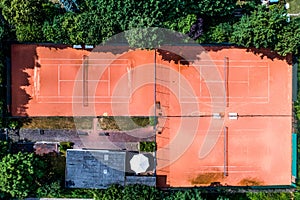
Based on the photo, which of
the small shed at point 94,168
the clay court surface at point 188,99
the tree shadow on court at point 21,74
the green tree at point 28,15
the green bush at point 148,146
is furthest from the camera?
the green bush at point 148,146

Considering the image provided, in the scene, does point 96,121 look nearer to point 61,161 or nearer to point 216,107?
point 61,161

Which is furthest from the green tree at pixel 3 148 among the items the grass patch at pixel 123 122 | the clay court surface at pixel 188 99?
the grass patch at pixel 123 122

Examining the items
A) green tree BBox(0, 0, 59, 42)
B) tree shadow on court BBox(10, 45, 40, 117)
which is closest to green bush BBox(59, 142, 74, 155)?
tree shadow on court BBox(10, 45, 40, 117)

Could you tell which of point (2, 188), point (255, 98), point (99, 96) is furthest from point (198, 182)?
point (2, 188)

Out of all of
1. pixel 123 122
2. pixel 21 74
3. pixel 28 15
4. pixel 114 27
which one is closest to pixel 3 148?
pixel 21 74

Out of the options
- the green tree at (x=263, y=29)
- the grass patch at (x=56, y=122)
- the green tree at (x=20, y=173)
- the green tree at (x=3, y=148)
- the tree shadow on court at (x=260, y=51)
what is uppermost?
the green tree at (x=263, y=29)

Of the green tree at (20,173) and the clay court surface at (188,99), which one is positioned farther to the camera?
the clay court surface at (188,99)

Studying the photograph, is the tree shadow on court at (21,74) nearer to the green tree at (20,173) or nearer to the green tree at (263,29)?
the green tree at (20,173)
